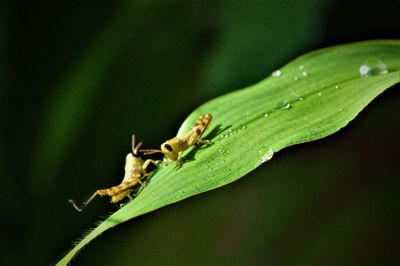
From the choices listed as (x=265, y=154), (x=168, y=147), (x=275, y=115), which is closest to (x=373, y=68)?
(x=275, y=115)

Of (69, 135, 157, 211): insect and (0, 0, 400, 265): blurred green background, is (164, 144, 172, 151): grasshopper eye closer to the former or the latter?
(69, 135, 157, 211): insect

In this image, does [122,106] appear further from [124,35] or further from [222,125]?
[222,125]

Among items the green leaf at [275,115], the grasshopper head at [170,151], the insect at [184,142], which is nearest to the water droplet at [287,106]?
the green leaf at [275,115]

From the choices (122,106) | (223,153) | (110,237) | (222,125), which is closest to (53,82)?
(122,106)

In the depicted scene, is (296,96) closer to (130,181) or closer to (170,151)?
(170,151)

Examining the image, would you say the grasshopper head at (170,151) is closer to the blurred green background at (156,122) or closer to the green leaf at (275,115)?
the green leaf at (275,115)

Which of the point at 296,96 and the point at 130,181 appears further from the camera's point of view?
the point at 296,96

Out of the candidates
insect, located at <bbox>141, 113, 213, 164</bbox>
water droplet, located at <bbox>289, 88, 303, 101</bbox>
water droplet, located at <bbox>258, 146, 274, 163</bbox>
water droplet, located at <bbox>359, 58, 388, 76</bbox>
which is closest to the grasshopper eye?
insect, located at <bbox>141, 113, 213, 164</bbox>
